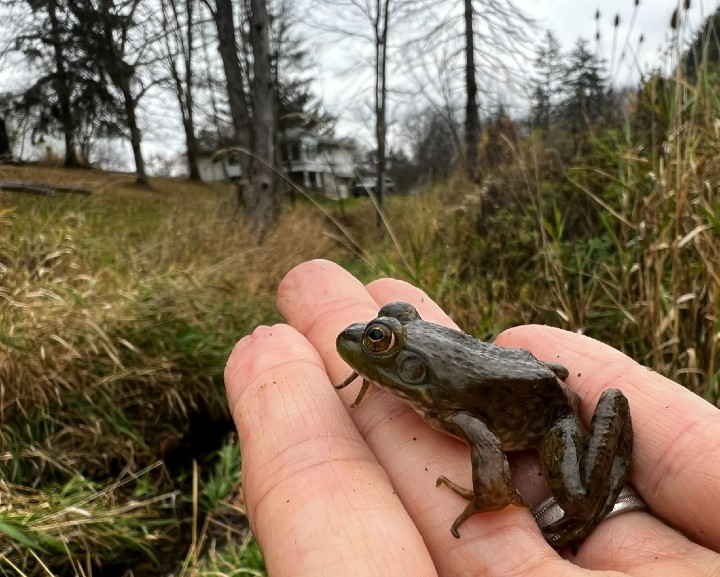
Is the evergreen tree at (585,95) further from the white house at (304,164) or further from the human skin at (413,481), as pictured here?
the white house at (304,164)

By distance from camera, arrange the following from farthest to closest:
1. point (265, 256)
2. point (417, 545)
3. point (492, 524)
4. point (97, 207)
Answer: point (265, 256), point (97, 207), point (492, 524), point (417, 545)

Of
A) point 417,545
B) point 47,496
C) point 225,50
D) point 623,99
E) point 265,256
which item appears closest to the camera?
point 417,545

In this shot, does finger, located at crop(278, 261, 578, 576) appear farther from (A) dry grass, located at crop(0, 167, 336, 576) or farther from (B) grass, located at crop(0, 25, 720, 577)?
(A) dry grass, located at crop(0, 167, 336, 576)

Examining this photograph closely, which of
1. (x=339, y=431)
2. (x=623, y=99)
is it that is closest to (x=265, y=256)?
(x=623, y=99)

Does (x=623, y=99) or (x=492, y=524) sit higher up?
(x=623, y=99)

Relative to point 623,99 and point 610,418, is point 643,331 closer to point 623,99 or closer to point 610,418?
point 610,418

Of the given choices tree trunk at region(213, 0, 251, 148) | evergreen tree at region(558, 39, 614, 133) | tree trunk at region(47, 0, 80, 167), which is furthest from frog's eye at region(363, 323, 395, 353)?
tree trunk at region(47, 0, 80, 167)

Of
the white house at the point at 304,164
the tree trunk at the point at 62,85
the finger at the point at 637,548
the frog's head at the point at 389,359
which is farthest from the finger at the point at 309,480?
the white house at the point at 304,164
